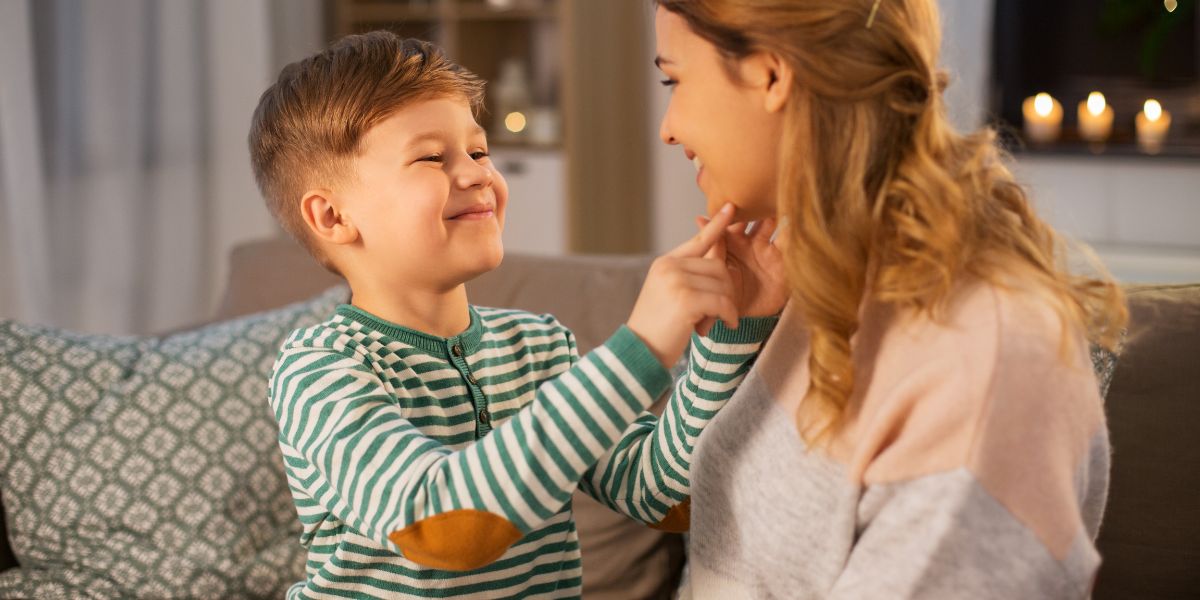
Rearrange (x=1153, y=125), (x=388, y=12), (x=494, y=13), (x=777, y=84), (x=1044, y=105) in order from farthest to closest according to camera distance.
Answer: (x=388, y=12) → (x=494, y=13) → (x=1044, y=105) → (x=1153, y=125) → (x=777, y=84)

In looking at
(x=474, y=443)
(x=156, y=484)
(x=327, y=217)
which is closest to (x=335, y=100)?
(x=327, y=217)

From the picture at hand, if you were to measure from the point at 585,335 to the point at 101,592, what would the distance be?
2.66 ft

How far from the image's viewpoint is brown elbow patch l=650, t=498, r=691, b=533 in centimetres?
125

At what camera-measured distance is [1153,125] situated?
3.86 m

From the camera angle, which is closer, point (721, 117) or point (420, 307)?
point (721, 117)

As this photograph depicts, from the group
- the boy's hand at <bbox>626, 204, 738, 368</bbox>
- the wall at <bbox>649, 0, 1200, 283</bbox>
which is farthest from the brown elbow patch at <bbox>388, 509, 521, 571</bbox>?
the wall at <bbox>649, 0, 1200, 283</bbox>

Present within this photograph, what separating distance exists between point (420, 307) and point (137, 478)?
34.1 inches

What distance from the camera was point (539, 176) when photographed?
432cm

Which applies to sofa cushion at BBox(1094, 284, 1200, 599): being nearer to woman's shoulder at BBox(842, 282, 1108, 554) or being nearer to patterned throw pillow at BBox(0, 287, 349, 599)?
woman's shoulder at BBox(842, 282, 1108, 554)

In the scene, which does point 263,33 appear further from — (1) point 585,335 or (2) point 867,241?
(2) point 867,241

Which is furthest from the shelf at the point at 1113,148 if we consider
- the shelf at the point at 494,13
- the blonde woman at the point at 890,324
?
the blonde woman at the point at 890,324

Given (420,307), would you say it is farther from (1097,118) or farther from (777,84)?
(1097,118)

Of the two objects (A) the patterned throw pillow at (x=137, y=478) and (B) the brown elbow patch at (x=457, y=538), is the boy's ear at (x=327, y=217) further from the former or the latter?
(A) the patterned throw pillow at (x=137, y=478)

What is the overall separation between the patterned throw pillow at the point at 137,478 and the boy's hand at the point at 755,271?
1022mm
